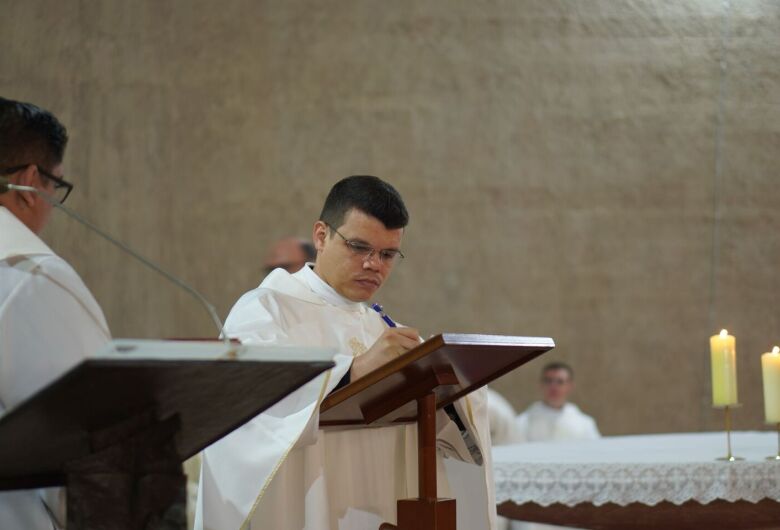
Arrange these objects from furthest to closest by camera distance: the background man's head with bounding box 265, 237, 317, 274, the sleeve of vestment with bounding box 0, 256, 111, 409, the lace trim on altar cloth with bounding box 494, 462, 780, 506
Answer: the background man's head with bounding box 265, 237, 317, 274, the lace trim on altar cloth with bounding box 494, 462, 780, 506, the sleeve of vestment with bounding box 0, 256, 111, 409

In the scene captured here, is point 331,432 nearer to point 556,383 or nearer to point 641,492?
point 641,492

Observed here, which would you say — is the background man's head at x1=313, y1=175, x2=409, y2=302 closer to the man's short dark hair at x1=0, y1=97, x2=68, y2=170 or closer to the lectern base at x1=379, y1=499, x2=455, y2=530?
the lectern base at x1=379, y1=499, x2=455, y2=530

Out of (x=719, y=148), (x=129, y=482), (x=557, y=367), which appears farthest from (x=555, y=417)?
(x=129, y=482)

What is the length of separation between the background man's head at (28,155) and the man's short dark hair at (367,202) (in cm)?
112

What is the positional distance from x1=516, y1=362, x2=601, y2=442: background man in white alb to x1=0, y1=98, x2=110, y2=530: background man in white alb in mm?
6600

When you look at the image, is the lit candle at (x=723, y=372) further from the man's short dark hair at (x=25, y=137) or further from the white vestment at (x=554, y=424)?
the white vestment at (x=554, y=424)

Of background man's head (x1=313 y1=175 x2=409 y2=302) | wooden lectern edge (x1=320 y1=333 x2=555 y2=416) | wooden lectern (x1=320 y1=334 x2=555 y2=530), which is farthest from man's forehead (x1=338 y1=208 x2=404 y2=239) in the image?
wooden lectern edge (x1=320 y1=333 x2=555 y2=416)

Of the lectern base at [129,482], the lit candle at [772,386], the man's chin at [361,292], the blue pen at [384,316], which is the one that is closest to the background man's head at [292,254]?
the blue pen at [384,316]

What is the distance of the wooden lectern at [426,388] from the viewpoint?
103 inches

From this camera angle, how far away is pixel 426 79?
371 inches

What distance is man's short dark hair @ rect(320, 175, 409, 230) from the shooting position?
3.42 metres

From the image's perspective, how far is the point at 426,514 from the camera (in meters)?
2.78

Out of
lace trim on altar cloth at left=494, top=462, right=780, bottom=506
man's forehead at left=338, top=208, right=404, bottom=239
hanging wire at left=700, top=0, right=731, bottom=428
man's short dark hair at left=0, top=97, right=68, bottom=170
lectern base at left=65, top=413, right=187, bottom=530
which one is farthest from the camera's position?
hanging wire at left=700, top=0, right=731, bottom=428

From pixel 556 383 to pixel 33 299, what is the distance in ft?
22.4
